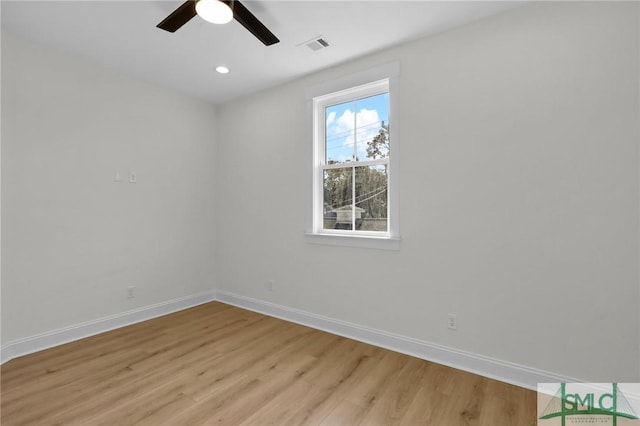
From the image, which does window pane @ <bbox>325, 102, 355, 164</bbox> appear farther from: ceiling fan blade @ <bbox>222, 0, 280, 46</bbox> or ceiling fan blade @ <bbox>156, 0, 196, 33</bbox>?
ceiling fan blade @ <bbox>156, 0, 196, 33</bbox>

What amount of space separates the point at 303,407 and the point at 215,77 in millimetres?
3314

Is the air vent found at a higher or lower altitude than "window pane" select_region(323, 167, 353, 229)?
higher

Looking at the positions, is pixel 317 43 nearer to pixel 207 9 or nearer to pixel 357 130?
pixel 357 130

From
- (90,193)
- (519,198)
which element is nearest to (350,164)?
(519,198)

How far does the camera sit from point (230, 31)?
250 cm

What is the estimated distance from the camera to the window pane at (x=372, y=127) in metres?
2.93

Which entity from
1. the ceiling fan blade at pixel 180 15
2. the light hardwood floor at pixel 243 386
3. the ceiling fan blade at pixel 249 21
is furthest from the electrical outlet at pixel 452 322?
the ceiling fan blade at pixel 180 15

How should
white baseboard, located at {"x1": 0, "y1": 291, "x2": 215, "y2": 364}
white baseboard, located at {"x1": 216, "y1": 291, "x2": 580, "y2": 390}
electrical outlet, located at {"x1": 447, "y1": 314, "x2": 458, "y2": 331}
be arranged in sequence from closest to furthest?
white baseboard, located at {"x1": 216, "y1": 291, "x2": 580, "y2": 390}
electrical outlet, located at {"x1": 447, "y1": 314, "x2": 458, "y2": 331}
white baseboard, located at {"x1": 0, "y1": 291, "x2": 215, "y2": 364}

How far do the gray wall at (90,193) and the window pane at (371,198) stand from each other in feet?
7.41

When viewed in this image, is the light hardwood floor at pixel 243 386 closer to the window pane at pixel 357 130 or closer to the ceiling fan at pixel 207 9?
the window pane at pixel 357 130

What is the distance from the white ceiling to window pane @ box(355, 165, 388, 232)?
1.14 m

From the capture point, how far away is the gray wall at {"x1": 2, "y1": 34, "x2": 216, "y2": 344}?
255 cm

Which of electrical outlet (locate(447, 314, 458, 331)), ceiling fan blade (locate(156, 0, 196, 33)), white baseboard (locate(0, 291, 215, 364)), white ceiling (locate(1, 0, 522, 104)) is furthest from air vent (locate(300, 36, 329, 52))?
white baseboard (locate(0, 291, 215, 364))

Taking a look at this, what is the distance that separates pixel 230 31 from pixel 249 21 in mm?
629
